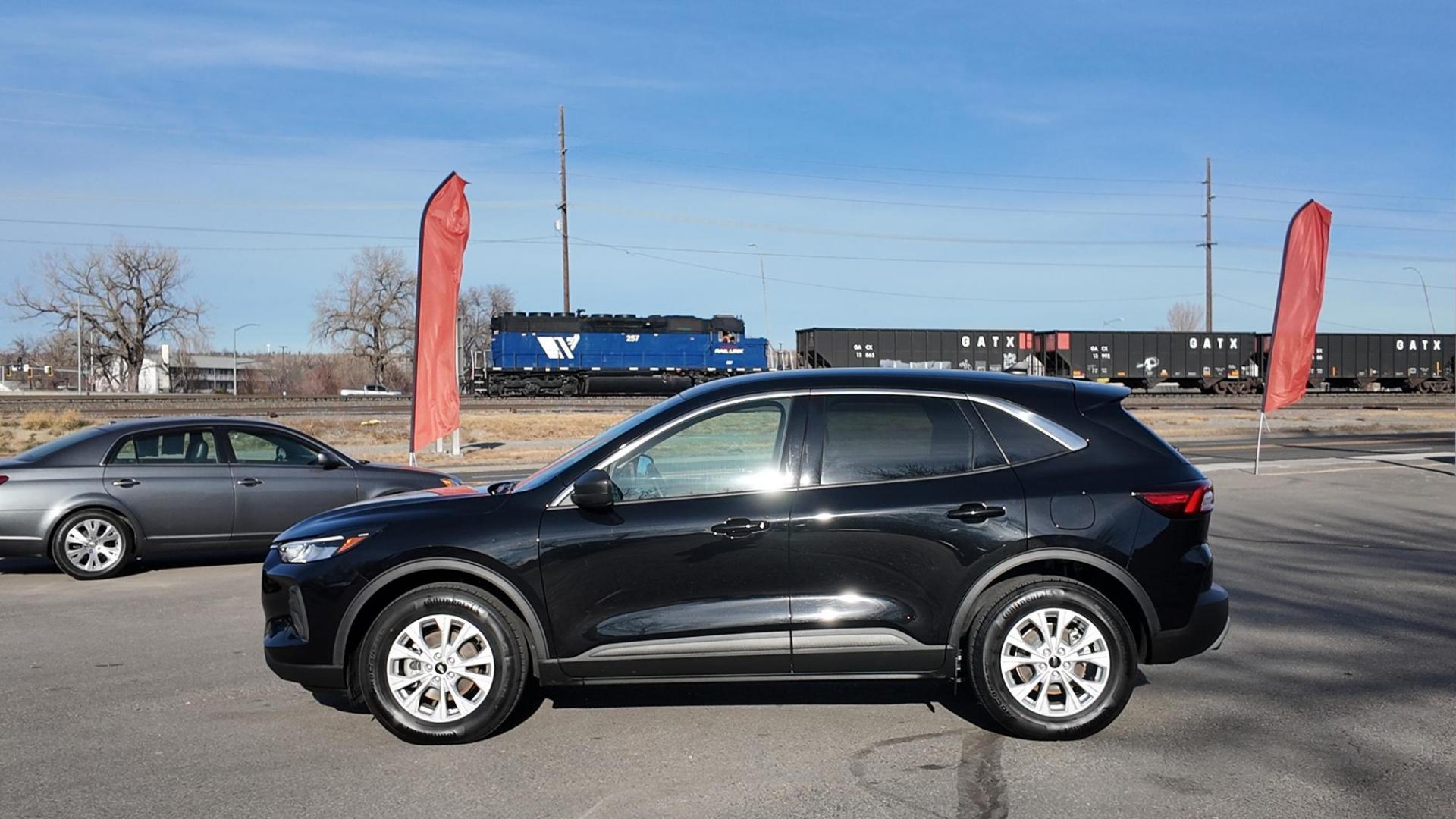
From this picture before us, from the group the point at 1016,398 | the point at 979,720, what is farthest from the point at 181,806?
the point at 1016,398

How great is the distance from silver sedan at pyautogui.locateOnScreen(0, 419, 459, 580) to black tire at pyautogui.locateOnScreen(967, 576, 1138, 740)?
5919 mm

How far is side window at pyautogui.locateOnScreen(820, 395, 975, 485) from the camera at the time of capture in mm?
5617

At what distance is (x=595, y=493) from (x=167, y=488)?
6646 mm

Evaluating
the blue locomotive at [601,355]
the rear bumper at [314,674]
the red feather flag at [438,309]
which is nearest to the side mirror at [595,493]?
the rear bumper at [314,674]

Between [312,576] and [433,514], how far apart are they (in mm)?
656

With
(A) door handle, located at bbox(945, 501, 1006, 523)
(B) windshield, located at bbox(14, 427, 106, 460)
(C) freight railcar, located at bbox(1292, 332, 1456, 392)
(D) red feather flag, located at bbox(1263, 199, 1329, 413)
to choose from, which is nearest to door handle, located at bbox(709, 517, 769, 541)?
(A) door handle, located at bbox(945, 501, 1006, 523)

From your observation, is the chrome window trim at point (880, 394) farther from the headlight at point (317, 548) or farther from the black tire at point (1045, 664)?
the headlight at point (317, 548)

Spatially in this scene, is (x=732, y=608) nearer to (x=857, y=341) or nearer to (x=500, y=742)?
(x=500, y=742)

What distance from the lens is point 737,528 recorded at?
17.7 feet

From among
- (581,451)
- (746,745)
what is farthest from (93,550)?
(746,745)

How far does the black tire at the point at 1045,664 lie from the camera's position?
5461 millimetres

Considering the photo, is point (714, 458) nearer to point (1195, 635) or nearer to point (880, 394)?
point (880, 394)

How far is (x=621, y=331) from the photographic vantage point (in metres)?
56.7

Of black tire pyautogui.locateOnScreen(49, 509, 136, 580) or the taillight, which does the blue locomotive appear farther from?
the taillight
